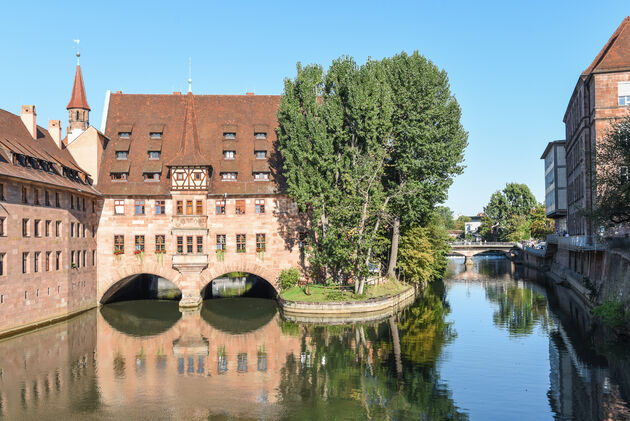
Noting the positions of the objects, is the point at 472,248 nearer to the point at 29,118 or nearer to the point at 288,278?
the point at 288,278

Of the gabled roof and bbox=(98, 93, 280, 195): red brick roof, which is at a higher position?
the gabled roof

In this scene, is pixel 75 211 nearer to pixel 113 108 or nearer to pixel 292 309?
pixel 113 108

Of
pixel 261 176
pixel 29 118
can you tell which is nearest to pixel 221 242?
pixel 261 176

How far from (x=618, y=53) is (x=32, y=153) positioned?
50944 mm

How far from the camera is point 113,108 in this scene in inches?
2303

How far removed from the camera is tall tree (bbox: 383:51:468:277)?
50.7 meters

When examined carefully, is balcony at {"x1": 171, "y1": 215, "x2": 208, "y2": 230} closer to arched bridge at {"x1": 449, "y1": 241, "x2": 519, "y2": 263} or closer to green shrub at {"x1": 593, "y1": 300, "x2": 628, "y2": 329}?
green shrub at {"x1": 593, "y1": 300, "x2": 628, "y2": 329}

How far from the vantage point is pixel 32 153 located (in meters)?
42.3

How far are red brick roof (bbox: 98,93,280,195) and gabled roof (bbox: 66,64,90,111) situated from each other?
8.20 feet

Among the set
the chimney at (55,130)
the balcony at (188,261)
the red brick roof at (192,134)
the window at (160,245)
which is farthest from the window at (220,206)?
the chimney at (55,130)

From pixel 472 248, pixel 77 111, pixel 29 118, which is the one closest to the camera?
pixel 29 118

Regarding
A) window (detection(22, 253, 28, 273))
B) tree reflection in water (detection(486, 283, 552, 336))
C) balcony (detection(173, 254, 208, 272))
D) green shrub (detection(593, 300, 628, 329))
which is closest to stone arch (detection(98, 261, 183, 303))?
balcony (detection(173, 254, 208, 272))

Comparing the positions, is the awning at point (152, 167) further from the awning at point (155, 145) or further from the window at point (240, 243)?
the window at point (240, 243)

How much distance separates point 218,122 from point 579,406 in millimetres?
43427
